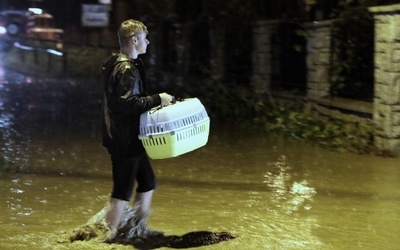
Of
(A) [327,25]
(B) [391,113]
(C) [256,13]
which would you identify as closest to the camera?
(B) [391,113]

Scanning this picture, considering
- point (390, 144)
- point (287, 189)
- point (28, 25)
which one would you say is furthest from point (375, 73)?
point (28, 25)

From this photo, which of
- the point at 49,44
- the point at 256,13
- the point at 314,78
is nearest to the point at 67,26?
the point at 49,44

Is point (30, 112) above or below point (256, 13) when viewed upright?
below

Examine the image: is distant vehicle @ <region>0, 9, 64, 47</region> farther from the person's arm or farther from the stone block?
the person's arm

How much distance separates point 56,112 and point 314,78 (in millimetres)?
4990

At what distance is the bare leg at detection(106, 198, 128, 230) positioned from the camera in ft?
17.6

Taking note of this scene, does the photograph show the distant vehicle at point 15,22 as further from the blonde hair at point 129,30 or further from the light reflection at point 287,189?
the blonde hair at point 129,30

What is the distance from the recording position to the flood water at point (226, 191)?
5.96 metres

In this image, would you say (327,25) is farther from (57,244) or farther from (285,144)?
(57,244)

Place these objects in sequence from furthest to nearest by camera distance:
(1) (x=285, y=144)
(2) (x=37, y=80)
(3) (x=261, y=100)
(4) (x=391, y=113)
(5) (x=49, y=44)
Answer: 1. (5) (x=49, y=44)
2. (2) (x=37, y=80)
3. (3) (x=261, y=100)
4. (1) (x=285, y=144)
5. (4) (x=391, y=113)

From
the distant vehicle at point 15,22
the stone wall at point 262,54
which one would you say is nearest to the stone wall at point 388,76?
the stone wall at point 262,54

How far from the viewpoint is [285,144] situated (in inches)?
409

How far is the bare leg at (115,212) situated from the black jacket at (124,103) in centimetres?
39

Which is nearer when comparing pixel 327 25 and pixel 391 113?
pixel 391 113
